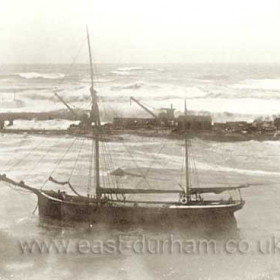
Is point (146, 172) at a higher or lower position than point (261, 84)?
lower

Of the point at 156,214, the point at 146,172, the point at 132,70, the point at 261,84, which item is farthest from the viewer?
the point at 146,172

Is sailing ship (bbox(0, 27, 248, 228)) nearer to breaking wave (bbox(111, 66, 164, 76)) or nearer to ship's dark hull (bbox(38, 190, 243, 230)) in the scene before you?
ship's dark hull (bbox(38, 190, 243, 230))

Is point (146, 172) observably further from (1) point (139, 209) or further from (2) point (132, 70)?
(1) point (139, 209)

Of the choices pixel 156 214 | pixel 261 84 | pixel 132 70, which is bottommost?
pixel 156 214

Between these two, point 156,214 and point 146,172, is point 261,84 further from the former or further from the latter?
point 156,214

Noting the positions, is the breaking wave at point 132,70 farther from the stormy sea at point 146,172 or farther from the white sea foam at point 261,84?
the white sea foam at point 261,84

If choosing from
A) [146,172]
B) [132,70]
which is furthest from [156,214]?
[132,70]

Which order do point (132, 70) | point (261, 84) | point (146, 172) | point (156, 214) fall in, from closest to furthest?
point (156, 214) → point (261, 84) → point (132, 70) → point (146, 172)

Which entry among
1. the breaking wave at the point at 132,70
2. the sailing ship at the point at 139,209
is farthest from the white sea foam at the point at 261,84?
the sailing ship at the point at 139,209

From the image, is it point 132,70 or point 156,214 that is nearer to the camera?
point 156,214
